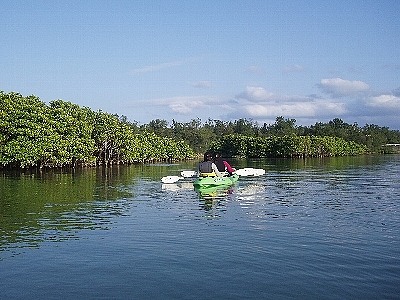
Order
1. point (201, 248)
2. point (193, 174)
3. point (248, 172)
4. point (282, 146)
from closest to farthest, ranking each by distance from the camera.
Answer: point (201, 248)
point (193, 174)
point (248, 172)
point (282, 146)

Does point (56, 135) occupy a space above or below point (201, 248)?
above

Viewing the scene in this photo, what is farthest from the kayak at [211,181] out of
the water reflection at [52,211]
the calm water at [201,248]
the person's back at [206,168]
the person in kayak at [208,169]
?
the calm water at [201,248]

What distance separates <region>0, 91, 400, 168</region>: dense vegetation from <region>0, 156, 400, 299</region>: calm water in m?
30.0

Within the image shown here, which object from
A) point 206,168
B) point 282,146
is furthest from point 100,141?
point 282,146

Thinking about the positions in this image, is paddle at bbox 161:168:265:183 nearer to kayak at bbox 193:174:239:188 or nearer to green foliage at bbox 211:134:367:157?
kayak at bbox 193:174:239:188

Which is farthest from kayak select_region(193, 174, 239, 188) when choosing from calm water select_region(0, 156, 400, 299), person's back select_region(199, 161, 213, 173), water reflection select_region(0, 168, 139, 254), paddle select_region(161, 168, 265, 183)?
paddle select_region(161, 168, 265, 183)

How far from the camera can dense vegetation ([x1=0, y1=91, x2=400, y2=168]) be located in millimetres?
54938

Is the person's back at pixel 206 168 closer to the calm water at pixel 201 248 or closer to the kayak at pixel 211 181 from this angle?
the kayak at pixel 211 181

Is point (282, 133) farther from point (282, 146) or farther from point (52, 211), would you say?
point (52, 211)

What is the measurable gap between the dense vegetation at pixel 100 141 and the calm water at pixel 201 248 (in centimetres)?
3000

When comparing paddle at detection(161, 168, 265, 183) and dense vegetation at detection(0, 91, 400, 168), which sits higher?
dense vegetation at detection(0, 91, 400, 168)

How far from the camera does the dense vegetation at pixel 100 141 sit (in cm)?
5494

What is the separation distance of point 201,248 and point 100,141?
63153 mm

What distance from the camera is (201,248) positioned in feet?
48.9
